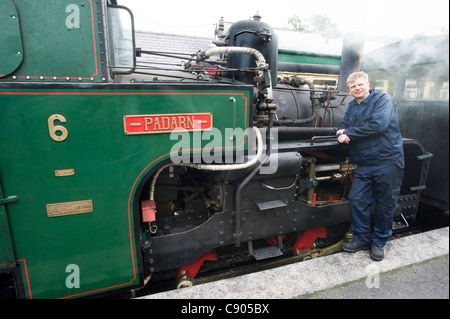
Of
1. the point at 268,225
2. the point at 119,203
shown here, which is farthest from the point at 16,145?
the point at 268,225

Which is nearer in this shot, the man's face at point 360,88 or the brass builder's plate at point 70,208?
the brass builder's plate at point 70,208

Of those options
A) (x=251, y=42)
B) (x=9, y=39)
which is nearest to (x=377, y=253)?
(x=251, y=42)

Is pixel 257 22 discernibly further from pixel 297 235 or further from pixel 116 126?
Result: pixel 297 235

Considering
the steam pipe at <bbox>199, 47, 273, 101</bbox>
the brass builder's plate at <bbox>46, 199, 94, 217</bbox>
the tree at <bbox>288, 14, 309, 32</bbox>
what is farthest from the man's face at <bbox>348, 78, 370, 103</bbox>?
the tree at <bbox>288, 14, 309, 32</bbox>

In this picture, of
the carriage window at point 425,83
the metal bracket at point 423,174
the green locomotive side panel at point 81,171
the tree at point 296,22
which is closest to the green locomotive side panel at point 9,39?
the green locomotive side panel at point 81,171

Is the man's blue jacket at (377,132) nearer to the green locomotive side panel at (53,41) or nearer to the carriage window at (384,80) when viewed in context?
the carriage window at (384,80)

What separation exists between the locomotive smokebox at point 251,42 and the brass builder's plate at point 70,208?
1.80 m

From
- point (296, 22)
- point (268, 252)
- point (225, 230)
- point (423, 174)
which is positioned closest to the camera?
point (225, 230)

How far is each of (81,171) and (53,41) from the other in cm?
79

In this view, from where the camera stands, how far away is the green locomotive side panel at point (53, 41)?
156 centimetres

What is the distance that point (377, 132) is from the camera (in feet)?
8.05

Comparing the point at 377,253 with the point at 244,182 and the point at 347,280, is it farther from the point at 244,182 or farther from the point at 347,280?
the point at 244,182

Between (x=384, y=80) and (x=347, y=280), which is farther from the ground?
(x=384, y=80)

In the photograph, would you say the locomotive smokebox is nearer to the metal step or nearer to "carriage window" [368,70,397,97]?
the metal step
